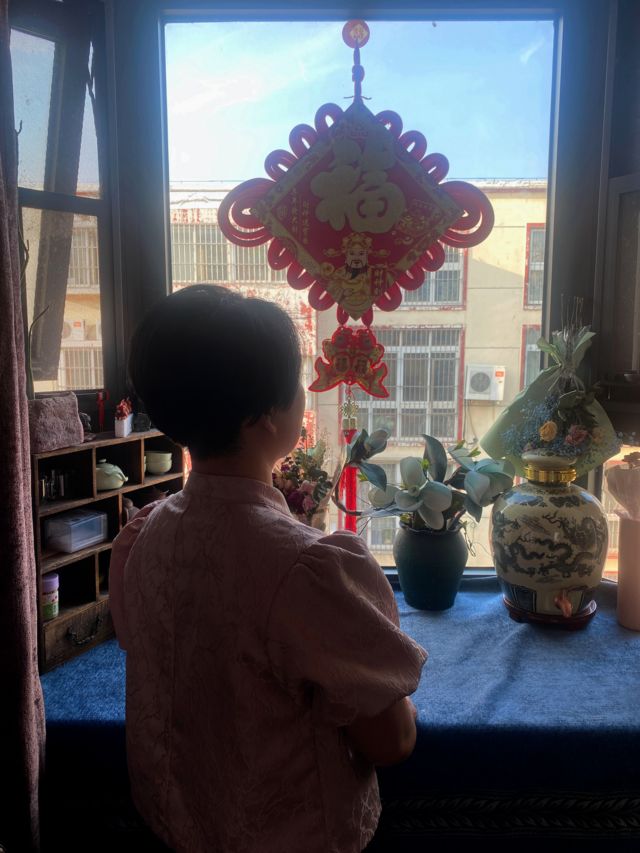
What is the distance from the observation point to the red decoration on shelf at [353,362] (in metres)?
1.48

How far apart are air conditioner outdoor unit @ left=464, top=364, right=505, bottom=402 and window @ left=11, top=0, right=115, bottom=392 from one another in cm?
91

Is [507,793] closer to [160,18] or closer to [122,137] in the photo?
[122,137]

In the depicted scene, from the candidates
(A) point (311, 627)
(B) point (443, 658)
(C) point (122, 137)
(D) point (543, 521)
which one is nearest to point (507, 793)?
(B) point (443, 658)

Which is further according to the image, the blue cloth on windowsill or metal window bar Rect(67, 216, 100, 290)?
metal window bar Rect(67, 216, 100, 290)

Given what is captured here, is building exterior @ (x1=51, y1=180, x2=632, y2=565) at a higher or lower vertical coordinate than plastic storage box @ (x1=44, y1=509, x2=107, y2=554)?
higher

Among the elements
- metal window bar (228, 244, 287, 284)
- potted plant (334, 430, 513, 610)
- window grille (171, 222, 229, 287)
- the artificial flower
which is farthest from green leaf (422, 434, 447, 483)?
window grille (171, 222, 229, 287)

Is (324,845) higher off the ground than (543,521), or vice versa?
(543,521)

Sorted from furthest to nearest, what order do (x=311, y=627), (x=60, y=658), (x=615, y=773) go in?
(x=60, y=658) → (x=615, y=773) → (x=311, y=627)

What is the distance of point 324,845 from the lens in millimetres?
629

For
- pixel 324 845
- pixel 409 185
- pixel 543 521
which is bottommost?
pixel 324 845

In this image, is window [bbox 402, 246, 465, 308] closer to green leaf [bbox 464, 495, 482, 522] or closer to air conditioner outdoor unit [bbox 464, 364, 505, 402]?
air conditioner outdoor unit [bbox 464, 364, 505, 402]

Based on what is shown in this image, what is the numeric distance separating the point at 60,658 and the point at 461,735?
29.9 inches

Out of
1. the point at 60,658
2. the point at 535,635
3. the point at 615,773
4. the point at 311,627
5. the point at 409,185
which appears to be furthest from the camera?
the point at 409,185

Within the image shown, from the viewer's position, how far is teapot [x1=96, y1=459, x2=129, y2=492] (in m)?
1.28
